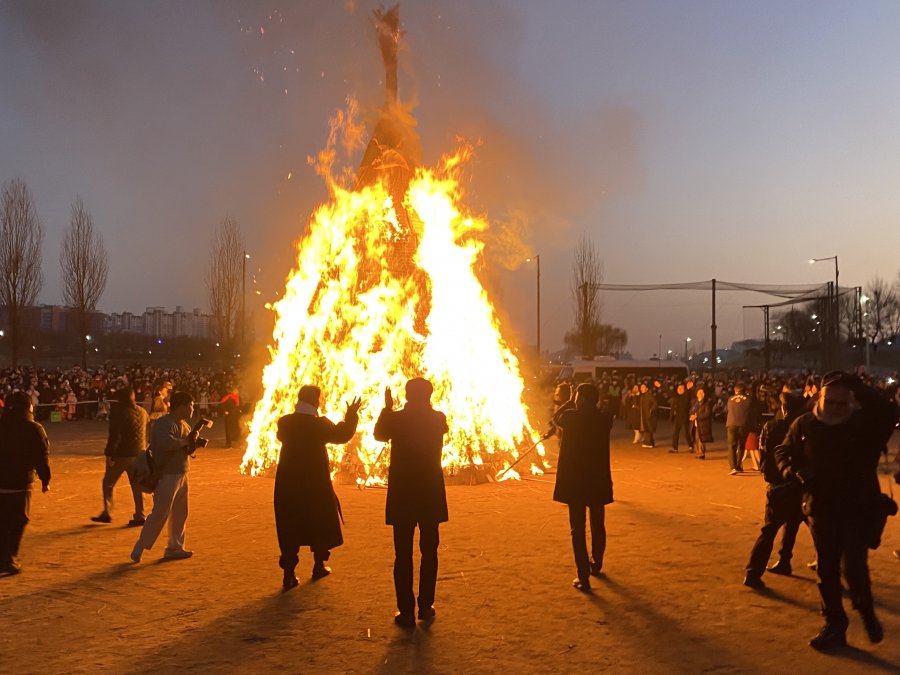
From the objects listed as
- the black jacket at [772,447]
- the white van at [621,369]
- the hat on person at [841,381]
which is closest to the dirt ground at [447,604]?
the black jacket at [772,447]

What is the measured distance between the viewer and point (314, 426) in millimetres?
6512

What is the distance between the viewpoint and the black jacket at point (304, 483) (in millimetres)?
6500

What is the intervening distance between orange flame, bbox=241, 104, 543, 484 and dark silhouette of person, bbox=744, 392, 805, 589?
712 cm

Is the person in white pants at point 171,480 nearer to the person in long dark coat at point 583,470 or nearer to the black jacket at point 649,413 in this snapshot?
the person in long dark coat at point 583,470

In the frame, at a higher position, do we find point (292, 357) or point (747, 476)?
point (292, 357)

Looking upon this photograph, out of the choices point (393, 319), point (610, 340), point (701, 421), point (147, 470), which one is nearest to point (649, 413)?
point (701, 421)

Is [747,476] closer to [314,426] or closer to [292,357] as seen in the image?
[292,357]

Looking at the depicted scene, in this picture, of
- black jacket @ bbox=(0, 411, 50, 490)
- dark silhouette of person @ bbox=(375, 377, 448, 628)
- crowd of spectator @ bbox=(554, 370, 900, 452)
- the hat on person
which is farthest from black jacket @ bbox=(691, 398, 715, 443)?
black jacket @ bbox=(0, 411, 50, 490)

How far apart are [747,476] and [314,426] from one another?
998 centimetres

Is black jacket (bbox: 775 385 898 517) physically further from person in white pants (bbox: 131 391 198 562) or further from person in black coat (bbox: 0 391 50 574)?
person in black coat (bbox: 0 391 50 574)

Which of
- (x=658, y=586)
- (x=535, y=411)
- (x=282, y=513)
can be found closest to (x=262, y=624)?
(x=282, y=513)

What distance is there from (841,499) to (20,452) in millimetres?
6786

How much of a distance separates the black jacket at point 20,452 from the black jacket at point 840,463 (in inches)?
249

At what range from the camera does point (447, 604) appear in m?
6.12
